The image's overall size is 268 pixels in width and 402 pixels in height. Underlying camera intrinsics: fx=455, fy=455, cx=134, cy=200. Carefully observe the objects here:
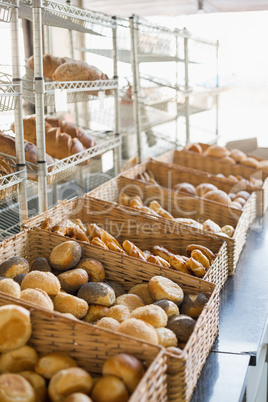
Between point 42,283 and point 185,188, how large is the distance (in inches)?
49.7

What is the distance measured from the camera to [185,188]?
89.9 inches

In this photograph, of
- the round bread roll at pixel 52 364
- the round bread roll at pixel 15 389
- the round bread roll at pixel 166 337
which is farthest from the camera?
the round bread roll at pixel 166 337

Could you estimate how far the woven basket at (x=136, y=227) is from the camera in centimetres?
165

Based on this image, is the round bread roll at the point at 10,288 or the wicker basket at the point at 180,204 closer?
the round bread roll at the point at 10,288

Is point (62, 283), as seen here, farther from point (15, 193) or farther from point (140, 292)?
point (15, 193)

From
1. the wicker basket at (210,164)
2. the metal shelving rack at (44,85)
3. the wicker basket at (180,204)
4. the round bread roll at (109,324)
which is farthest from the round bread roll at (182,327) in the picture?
the wicker basket at (210,164)

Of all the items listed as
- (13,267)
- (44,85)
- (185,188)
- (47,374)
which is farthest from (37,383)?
(185,188)

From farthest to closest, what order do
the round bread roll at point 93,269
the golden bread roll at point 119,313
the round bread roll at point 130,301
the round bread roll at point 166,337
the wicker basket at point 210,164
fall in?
the wicker basket at point 210,164 < the round bread roll at point 93,269 < the round bread roll at point 130,301 < the golden bread roll at point 119,313 < the round bread roll at point 166,337

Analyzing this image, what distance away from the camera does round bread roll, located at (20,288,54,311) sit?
3.43 ft

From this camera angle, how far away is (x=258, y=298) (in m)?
1.55

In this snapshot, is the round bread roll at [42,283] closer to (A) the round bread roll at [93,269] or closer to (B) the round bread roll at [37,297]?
(B) the round bread roll at [37,297]

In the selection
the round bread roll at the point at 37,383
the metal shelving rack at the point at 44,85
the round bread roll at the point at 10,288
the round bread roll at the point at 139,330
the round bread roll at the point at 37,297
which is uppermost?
the metal shelving rack at the point at 44,85

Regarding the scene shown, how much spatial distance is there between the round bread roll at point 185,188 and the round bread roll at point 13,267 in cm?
113

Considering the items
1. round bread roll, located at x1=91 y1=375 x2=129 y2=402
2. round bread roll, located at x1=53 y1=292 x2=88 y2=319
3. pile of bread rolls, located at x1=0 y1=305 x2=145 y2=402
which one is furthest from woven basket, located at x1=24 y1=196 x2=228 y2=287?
round bread roll, located at x1=91 y1=375 x2=129 y2=402
